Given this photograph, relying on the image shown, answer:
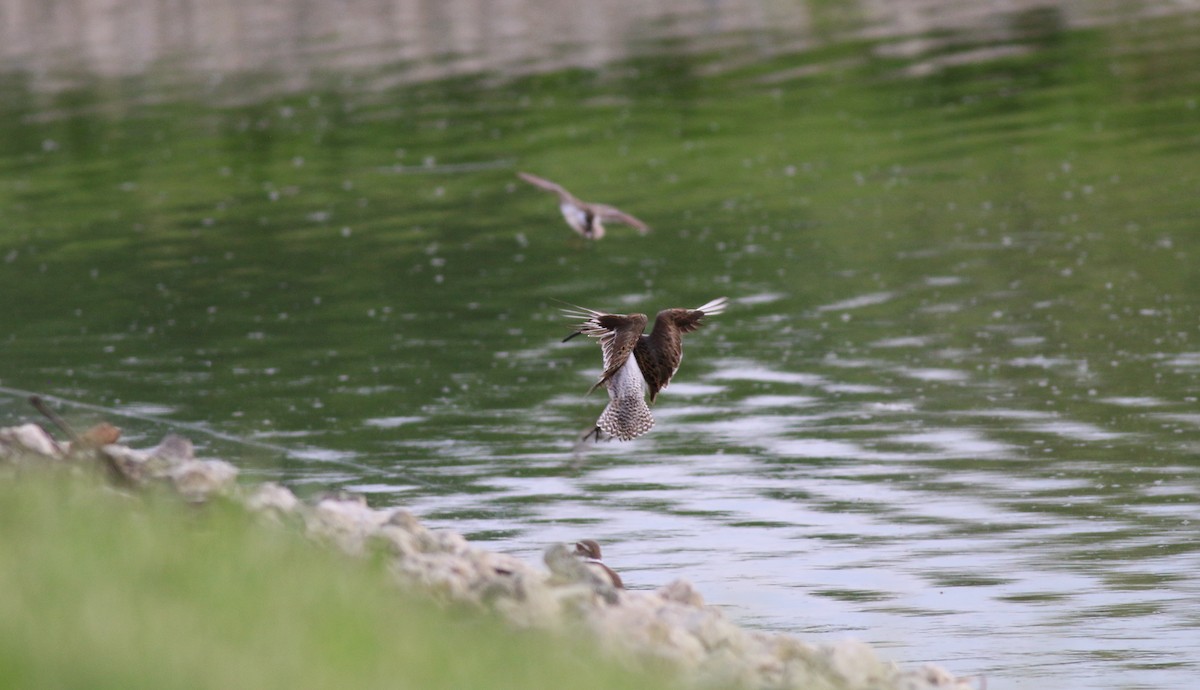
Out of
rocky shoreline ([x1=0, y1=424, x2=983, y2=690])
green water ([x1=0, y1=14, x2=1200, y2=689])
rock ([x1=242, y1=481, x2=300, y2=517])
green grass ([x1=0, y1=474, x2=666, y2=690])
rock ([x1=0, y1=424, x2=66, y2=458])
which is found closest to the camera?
green grass ([x1=0, y1=474, x2=666, y2=690])

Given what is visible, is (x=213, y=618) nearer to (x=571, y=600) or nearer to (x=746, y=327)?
(x=571, y=600)

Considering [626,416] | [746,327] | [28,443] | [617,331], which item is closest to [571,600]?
[626,416]

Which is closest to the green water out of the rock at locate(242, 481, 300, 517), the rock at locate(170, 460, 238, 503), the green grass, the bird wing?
the bird wing

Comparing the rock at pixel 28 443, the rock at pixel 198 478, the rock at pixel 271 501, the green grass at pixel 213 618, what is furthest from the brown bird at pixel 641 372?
the rock at pixel 28 443

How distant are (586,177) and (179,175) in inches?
330

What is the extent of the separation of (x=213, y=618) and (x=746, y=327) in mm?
14200

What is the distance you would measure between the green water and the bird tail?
1.82 metres

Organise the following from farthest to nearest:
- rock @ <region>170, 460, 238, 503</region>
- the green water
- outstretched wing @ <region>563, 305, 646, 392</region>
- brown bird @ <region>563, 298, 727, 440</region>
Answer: the green water
rock @ <region>170, 460, 238, 503</region>
brown bird @ <region>563, 298, 727, 440</region>
outstretched wing @ <region>563, 305, 646, 392</region>

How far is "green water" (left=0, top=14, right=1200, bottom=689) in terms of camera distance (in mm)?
13172

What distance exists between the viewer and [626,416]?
10898 millimetres

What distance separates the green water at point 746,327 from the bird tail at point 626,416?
1.82 metres

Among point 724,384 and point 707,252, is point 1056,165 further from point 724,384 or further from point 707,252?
point 724,384

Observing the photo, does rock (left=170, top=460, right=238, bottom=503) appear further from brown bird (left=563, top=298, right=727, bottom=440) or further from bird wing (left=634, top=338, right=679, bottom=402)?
bird wing (left=634, top=338, right=679, bottom=402)

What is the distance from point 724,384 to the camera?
18.8 meters
